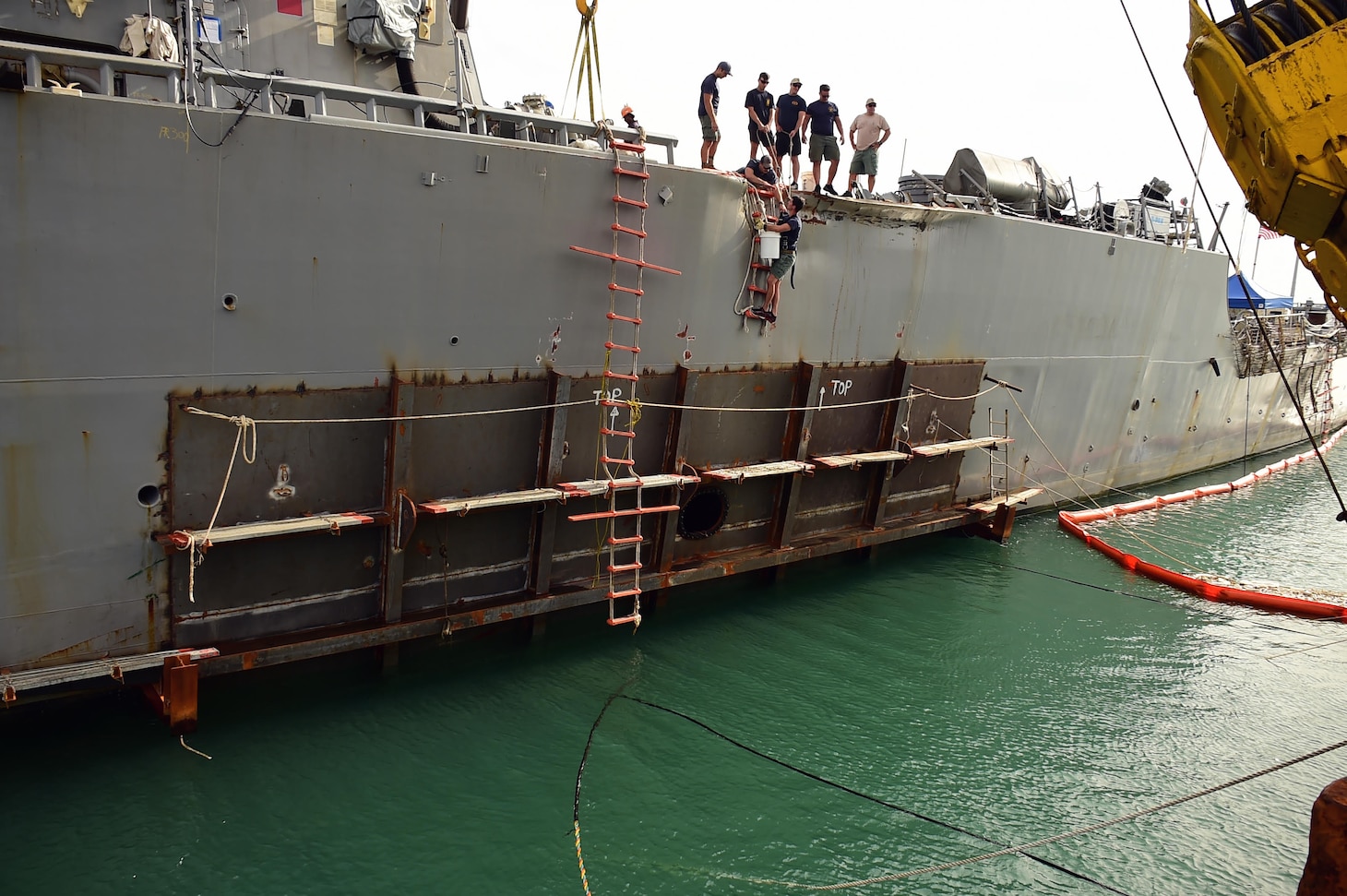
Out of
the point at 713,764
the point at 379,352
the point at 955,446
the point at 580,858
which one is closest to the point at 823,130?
the point at 955,446

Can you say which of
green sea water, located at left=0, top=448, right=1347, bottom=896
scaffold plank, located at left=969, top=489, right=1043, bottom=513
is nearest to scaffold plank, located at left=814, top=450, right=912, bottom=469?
green sea water, located at left=0, top=448, right=1347, bottom=896

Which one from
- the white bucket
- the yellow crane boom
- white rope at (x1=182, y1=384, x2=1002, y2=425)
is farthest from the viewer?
Answer: the white bucket

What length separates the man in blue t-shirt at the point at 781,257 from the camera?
33.3ft

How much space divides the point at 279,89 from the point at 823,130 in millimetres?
6547

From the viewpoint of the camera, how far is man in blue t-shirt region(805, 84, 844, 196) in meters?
11.1

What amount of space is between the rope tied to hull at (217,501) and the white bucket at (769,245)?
5.73 meters

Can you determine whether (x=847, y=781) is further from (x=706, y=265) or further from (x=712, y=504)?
(x=706, y=265)

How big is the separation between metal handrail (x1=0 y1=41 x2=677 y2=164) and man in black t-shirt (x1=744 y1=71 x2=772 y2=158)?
212cm

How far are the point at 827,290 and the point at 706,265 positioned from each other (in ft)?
6.81

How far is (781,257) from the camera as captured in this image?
1026 cm

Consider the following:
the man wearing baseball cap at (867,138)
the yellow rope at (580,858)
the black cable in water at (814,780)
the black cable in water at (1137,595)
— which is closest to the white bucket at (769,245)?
the man wearing baseball cap at (867,138)

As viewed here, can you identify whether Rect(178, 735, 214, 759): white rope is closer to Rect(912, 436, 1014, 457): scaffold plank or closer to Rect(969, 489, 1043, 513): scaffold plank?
Rect(912, 436, 1014, 457): scaffold plank

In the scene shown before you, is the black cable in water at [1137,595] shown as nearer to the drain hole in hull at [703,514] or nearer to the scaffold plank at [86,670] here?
the drain hole in hull at [703,514]

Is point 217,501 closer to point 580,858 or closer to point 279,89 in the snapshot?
point 279,89
